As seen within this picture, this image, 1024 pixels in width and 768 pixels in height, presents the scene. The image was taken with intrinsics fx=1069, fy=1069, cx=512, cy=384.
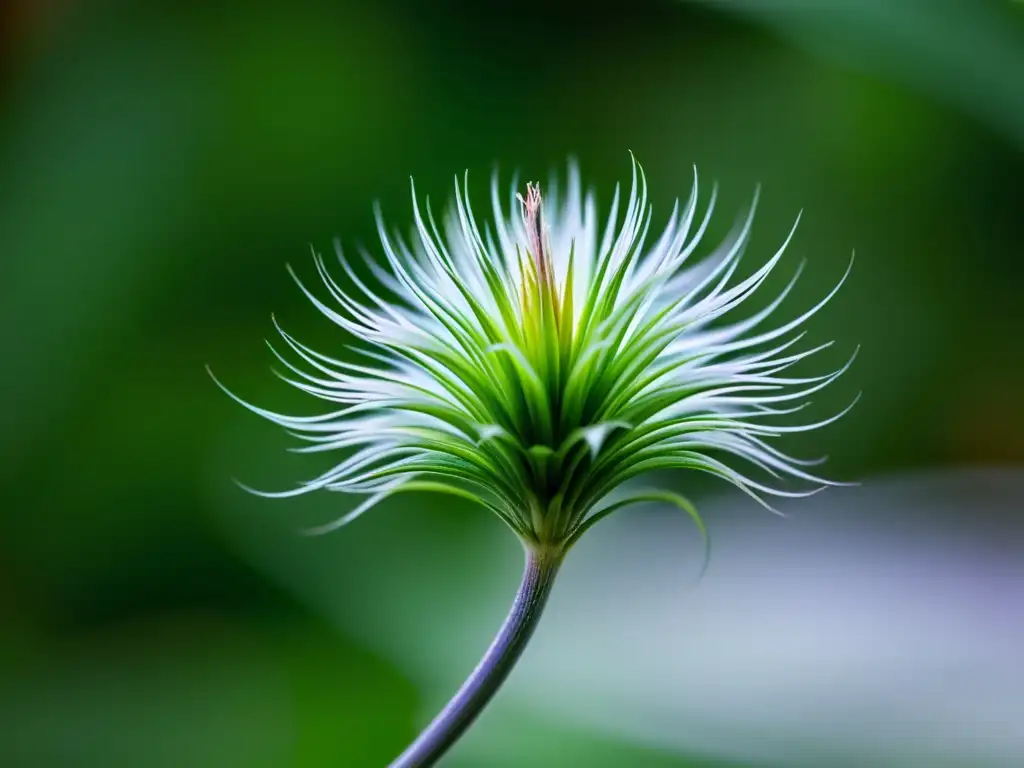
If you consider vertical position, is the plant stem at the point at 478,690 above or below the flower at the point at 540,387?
below

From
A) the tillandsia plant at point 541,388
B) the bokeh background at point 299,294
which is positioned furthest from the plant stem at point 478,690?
the bokeh background at point 299,294

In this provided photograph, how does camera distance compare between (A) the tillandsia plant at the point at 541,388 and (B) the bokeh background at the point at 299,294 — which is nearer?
(A) the tillandsia plant at the point at 541,388

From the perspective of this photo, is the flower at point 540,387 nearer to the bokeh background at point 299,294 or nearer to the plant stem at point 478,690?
the plant stem at point 478,690

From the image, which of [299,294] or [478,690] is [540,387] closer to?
[478,690]

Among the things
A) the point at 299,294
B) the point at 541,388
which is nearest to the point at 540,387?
the point at 541,388

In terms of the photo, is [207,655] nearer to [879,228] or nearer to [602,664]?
[602,664]
